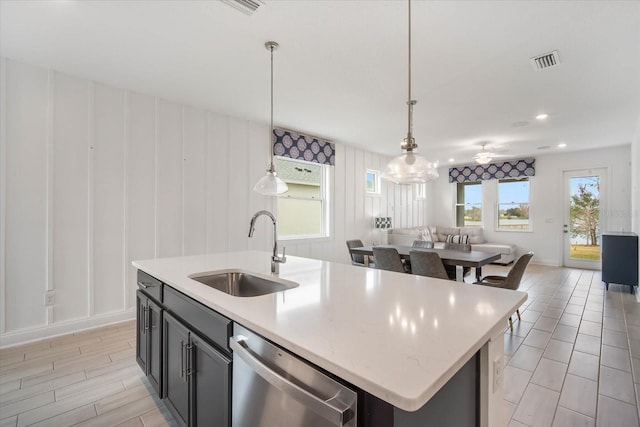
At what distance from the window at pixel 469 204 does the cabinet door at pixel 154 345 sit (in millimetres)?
8182

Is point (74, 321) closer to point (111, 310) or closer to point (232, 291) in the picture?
point (111, 310)

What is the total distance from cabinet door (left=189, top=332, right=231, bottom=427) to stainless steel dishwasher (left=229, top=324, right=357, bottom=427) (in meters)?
0.07

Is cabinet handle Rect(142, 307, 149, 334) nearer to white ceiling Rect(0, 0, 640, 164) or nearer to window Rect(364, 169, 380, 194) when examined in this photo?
white ceiling Rect(0, 0, 640, 164)

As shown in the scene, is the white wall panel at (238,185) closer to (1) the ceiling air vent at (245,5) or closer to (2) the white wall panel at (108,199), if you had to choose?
(2) the white wall panel at (108,199)

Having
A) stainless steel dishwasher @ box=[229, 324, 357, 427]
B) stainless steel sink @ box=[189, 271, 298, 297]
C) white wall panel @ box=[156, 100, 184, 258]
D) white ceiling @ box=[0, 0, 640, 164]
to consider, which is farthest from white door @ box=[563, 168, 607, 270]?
stainless steel dishwasher @ box=[229, 324, 357, 427]

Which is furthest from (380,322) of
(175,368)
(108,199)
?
(108,199)

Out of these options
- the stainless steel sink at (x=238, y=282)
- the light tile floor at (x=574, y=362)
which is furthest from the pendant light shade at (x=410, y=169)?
the light tile floor at (x=574, y=362)

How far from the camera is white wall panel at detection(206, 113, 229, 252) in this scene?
13.3 feet

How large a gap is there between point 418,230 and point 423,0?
590 centimetres

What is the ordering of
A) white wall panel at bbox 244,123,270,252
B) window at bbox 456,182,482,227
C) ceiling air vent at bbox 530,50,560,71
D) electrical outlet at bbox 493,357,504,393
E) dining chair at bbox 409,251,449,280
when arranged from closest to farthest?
electrical outlet at bbox 493,357,504,393, ceiling air vent at bbox 530,50,560,71, dining chair at bbox 409,251,449,280, white wall panel at bbox 244,123,270,252, window at bbox 456,182,482,227

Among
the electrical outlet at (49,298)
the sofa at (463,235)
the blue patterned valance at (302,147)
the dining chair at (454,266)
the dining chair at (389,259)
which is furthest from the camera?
the sofa at (463,235)

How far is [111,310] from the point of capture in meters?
3.32

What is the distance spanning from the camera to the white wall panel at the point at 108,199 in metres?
3.22

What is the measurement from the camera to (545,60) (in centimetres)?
268
